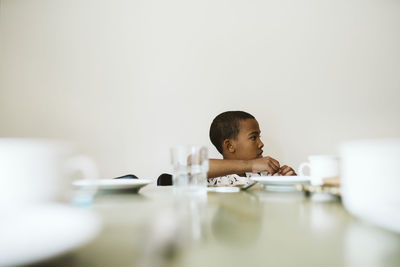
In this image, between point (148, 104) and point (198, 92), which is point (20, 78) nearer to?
point (148, 104)

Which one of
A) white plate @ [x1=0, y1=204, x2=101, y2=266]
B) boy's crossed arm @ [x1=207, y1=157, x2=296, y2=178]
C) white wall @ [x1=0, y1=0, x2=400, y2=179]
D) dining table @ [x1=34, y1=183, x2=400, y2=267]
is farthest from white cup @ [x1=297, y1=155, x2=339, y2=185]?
white wall @ [x1=0, y1=0, x2=400, y2=179]

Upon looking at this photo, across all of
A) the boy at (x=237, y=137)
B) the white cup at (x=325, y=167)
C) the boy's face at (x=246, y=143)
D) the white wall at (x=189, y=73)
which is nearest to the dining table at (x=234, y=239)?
the white cup at (x=325, y=167)

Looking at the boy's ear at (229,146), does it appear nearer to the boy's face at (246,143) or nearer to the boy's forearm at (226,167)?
the boy's face at (246,143)

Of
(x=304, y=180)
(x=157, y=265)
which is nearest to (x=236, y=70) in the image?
(x=304, y=180)

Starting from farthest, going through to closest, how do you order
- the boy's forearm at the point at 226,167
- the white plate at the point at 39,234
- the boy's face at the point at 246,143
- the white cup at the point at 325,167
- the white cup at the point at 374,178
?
the boy's face at the point at 246,143, the boy's forearm at the point at 226,167, the white cup at the point at 325,167, the white cup at the point at 374,178, the white plate at the point at 39,234

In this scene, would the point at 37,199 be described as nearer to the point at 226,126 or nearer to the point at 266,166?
the point at 266,166

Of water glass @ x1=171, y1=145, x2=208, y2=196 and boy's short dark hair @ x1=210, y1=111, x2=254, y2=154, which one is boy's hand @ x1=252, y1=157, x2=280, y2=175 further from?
water glass @ x1=171, y1=145, x2=208, y2=196

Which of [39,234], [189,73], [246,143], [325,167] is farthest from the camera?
[189,73]

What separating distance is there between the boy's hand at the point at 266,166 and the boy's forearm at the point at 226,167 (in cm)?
3

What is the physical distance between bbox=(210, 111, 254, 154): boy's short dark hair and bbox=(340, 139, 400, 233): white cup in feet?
4.41

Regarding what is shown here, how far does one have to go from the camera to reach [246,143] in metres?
1.69

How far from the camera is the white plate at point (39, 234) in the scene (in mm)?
219

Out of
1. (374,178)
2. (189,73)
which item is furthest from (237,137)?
(374,178)

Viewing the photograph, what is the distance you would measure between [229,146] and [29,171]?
1.48 metres
